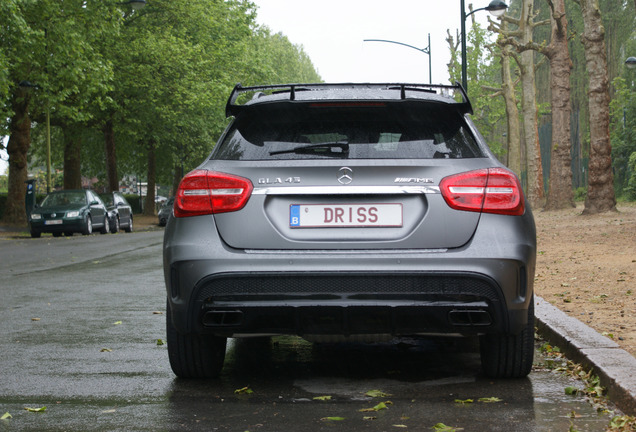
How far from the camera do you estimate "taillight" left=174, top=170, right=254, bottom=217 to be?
5.09 metres

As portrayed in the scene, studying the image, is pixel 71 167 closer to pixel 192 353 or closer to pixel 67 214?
pixel 67 214

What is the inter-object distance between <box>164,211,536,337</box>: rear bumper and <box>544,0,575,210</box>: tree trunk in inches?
951

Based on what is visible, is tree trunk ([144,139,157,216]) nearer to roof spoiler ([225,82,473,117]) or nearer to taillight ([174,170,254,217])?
roof spoiler ([225,82,473,117])

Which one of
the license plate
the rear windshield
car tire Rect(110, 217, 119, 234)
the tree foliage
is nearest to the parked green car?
car tire Rect(110, 217, 119, 234)

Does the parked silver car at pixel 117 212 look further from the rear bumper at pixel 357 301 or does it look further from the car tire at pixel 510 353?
the rear bumper at pixel 357 301

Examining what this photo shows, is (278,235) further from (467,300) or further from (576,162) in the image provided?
(576,162)

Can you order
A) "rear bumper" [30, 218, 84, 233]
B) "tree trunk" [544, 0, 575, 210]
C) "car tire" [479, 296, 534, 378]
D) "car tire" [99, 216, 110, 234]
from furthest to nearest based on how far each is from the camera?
"car tire" [99, 216, 110, 234] → "rear bumper" [30, 218, 84, 233] → "tree trunk" [544, 0, 575, 210] → "car tire" [479, 296, 534, 378]

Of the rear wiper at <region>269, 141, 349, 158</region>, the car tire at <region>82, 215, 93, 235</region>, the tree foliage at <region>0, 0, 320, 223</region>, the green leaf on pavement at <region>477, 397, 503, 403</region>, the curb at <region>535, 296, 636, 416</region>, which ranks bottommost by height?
the car tire at <region>82, 215, 93, 235</region>

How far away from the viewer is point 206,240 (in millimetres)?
5102

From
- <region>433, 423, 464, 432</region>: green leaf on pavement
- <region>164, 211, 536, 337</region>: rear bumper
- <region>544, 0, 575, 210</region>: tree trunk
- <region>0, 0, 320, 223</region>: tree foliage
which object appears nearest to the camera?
<region>433, 423, 464, 432</region>: green leaf on pavement

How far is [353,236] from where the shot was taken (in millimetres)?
5000

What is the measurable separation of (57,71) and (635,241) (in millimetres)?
20080

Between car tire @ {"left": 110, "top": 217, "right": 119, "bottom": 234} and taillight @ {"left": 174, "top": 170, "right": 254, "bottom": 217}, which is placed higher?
taillight @ {"left": 174, "top": 170, "right": 254, "bottom": 217}

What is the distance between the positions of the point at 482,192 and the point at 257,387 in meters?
1.72
